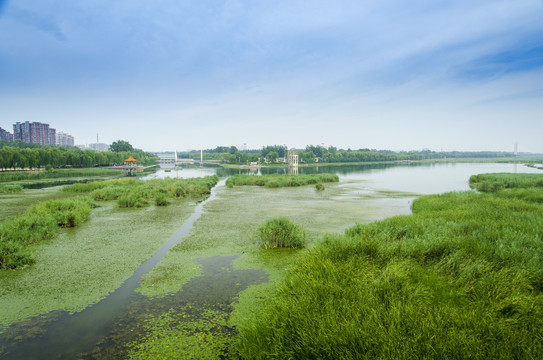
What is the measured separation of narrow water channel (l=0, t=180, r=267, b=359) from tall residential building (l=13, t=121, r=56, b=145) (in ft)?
544

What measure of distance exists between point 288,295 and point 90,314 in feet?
12.9

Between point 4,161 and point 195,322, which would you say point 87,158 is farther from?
point 195,322

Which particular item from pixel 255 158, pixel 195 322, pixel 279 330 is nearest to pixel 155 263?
pixel 195 322

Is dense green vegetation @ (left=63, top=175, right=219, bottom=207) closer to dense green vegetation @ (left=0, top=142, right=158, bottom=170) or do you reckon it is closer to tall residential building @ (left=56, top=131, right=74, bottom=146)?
dense green vegetation @ (left=0, top=142, right=158, bottom=170)

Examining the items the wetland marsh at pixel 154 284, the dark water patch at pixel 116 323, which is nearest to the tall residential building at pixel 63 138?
the wetland marsh at pixel 154 284

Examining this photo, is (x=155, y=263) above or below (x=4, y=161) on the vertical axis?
below

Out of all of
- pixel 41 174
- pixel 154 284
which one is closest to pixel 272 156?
pixel 41 174

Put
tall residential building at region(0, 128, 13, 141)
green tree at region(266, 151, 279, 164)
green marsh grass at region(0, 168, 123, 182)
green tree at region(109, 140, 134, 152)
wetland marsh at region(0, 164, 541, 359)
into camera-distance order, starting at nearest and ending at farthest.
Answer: wetland marsh at region(0, 164, 541, 359)
green marsh grass at region(0, 168, 123, 182)
green tree at region(266, 151, 279, 164)
green tree at region(109, 140, 134, 152)
tall residential building at region(0, 128, 13, 141)

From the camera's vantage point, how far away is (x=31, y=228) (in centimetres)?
1094

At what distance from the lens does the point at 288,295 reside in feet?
16.8

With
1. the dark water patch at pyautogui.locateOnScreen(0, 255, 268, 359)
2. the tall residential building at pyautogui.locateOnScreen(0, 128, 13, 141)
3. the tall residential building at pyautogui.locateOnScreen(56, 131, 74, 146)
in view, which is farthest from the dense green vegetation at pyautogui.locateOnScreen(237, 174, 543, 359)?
the tall residential building at pyautogui.locateOnScreen(56, 131, 74, 146)

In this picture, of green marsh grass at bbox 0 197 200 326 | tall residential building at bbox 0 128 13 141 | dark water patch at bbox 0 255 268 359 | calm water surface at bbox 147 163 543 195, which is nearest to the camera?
dark water patch at bbox 0 255 268 359

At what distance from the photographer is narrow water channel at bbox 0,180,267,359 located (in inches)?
186

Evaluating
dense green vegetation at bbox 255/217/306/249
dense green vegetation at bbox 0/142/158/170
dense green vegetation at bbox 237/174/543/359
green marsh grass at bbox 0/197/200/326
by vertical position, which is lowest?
green marsh grass at bbox 0/197/200/326
